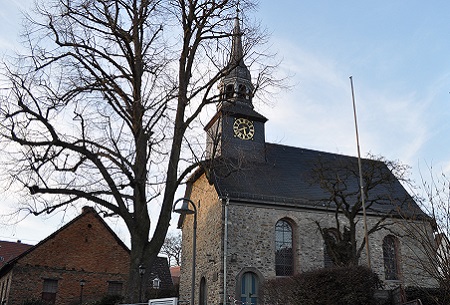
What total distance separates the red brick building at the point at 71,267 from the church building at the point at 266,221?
4263 mm

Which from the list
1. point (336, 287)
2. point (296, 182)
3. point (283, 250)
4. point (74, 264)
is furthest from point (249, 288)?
point (74, 264)

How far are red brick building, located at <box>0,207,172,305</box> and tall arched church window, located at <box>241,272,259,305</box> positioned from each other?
21.7 feet

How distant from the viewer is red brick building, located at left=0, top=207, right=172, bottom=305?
2052 cm

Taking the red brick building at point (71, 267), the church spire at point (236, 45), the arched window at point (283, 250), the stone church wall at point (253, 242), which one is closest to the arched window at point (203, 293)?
the stone church wall at point (253, 242)

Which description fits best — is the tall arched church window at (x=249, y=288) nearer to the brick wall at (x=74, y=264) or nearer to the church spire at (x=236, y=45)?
the brick wall at (x=74, y=264)

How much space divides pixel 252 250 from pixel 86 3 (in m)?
13.2

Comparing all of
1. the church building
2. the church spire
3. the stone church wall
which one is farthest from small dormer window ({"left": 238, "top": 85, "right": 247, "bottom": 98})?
the stone church wall

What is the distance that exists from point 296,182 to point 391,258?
6.50 meters

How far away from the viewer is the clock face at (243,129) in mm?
24031

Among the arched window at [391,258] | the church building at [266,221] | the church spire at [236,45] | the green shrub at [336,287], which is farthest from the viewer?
the arched window at [391,258]

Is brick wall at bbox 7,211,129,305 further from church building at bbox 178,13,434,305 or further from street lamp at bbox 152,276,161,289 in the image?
street lamp at bbox 152,276,161,289

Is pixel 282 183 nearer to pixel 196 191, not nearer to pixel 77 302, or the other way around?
pixel 196 191

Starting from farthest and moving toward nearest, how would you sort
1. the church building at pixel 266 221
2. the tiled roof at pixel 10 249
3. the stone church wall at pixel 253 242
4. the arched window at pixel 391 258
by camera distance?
the tiled roof at pixel 10 249 → the arched window at pixel 391 258 → the stone church wall at pixel 253 242 → the church building at pixel 266 221

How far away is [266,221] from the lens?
21.1 m
